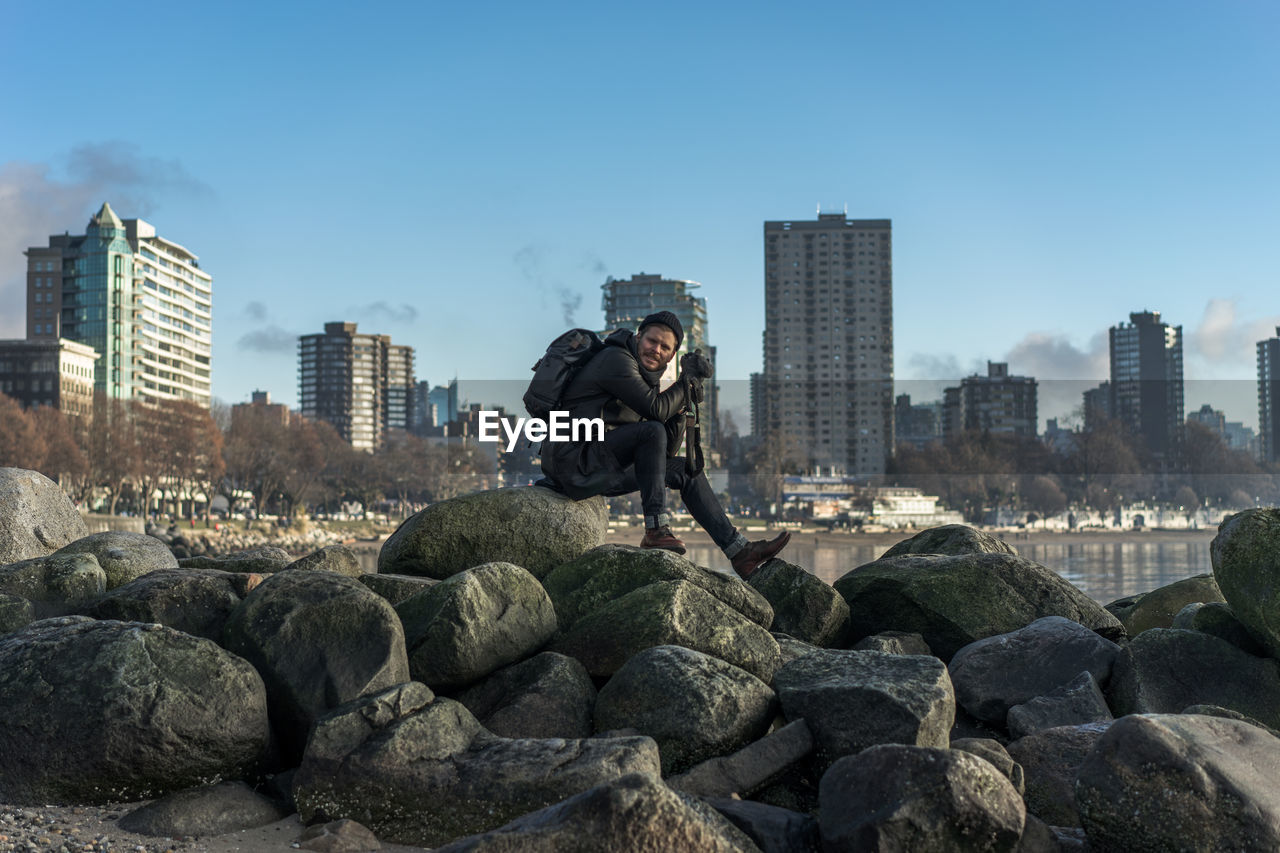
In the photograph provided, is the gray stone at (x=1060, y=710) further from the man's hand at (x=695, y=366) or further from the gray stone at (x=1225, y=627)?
the man's hand at (x=695, y=366)

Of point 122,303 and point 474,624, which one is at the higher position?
point 122,303

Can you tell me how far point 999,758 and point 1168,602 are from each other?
16.9 feet

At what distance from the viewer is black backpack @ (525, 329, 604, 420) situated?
8992mm

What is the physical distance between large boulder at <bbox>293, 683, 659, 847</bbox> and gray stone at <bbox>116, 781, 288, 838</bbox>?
0.28 m

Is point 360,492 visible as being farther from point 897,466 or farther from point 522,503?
point 522,503

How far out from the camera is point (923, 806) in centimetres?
495

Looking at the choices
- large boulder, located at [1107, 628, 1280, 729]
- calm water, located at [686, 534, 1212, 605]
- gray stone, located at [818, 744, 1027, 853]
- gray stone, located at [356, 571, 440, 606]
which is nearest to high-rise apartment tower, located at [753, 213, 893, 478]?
calm water, located at [686, 534, 1212, 605]

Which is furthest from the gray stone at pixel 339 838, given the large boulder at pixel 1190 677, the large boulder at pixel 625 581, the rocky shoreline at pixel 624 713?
the large boulder at pixel 1190 677

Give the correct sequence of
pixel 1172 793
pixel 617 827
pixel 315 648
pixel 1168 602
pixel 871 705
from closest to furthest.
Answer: pixel 617 827 → pixel 1172 793 → pixel 871 705 → pixel 315 648 → pixel 1168 602

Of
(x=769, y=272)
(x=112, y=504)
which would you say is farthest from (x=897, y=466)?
(x=769, y=272)

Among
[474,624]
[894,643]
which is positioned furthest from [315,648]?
[894,643]

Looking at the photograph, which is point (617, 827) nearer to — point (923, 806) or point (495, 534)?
point (923, 806)

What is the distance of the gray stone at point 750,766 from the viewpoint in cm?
586

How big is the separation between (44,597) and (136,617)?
1345mm
